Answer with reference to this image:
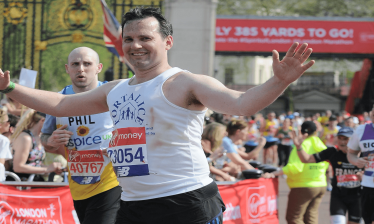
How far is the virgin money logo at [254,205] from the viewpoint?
600 cm

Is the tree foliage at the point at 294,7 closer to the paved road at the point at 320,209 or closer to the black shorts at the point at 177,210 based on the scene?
the paved road at the point at 320,209

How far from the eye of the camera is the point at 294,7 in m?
33.0

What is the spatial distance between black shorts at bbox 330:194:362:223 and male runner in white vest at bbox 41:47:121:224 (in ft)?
11.3

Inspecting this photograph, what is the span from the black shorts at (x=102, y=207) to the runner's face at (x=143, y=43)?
163 cm

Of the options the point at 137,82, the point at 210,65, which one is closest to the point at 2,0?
the point at 210,65

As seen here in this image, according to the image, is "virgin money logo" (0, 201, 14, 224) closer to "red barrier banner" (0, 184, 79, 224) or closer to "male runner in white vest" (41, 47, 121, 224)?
"red barrier banner" (0, 184, 79, 224)

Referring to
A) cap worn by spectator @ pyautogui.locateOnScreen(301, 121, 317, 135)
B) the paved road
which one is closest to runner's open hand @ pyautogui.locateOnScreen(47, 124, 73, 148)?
cap worn by spectator @ pyautogui.locateOnScreen(301, 121, 317, 135)

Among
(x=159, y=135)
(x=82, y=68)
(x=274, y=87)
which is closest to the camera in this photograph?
(x=274, y=87)

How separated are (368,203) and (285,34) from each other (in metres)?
14.7

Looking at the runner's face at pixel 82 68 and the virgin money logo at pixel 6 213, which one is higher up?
the runner's face at pixel 82 68

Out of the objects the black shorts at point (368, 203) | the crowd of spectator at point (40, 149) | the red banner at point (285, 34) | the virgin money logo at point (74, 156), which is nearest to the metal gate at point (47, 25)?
the crowd of spectator at point (40, 149)

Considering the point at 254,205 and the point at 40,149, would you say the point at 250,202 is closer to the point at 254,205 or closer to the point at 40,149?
the point at 254,205

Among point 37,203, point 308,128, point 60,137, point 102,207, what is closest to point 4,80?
point 60,137

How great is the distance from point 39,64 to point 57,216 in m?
8.52
